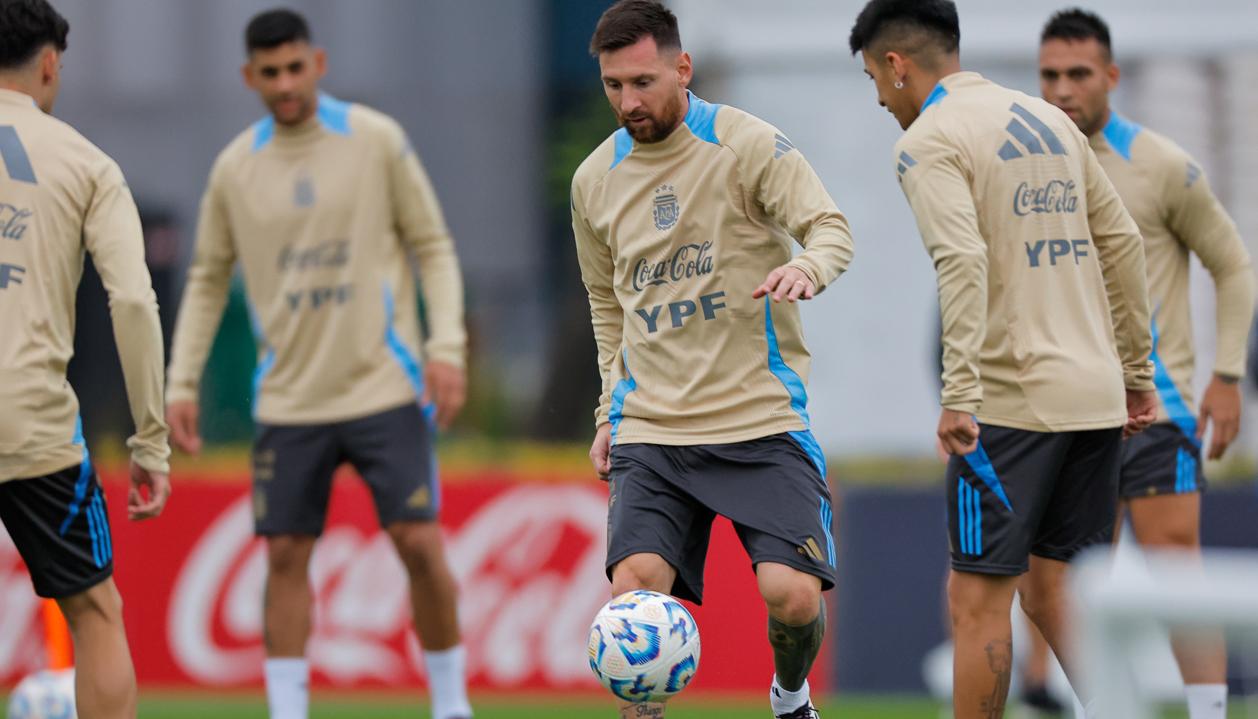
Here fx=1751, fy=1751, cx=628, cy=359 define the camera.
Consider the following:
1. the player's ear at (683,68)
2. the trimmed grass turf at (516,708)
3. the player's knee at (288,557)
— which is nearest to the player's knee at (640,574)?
the player's ear at (683,68)

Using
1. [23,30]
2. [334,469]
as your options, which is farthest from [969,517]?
[23,30]

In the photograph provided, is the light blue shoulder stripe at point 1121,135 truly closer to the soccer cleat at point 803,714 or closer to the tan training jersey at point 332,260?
the soccer cleat at point 803,714

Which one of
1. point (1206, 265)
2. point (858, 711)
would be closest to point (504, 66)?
point (858, 711)

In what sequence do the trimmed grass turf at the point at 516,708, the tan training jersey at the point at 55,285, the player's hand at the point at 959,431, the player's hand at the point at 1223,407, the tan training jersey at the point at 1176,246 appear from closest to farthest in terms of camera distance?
1. the player's hand at the point at 959,431
2. the tan training jersey at the point at 55,285
3. the tan training jersey at the point at 1176,246
4. the player's hand at the point at 1223,407
5. the trimmed grass turf at the point at 516,708

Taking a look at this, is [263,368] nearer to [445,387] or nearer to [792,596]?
[445,387]

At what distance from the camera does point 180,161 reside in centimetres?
1745

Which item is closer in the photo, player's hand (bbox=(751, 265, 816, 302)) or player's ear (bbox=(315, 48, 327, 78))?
player's hand (bbox=(751, 265, 816, 302))

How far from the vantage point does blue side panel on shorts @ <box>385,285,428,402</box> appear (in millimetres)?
7238

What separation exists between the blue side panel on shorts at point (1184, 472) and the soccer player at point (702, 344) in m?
1.78

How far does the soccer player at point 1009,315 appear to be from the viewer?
5.36 meters

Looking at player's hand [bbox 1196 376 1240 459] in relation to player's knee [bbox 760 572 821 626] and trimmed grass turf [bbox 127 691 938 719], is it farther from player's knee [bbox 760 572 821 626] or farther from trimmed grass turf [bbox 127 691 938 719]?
trimmed grass turf [bbox 127 691 938 719]

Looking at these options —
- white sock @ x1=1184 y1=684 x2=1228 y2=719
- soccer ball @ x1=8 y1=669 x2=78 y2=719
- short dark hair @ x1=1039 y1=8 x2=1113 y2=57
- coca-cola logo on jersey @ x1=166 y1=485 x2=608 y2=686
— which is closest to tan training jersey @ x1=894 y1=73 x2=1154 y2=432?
short dark hair @ x1=1039 y1=8 x2=1113 y2=57

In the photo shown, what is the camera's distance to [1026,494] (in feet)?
17.7

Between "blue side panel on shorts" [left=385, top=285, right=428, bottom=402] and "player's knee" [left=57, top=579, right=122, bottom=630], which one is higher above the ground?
"blue side panel on shorts" [left=385, top=285, right=428, bottom=402]
